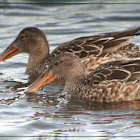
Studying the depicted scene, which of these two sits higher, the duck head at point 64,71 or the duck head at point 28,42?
the duck head at point 28,42

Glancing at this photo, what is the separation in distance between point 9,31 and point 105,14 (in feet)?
11.1

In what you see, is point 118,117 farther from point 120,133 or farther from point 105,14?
point 105,14

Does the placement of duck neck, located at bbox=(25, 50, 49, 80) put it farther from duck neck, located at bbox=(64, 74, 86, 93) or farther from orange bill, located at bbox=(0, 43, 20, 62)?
duck neck, located at bbox=(64, 74, 86, 93)

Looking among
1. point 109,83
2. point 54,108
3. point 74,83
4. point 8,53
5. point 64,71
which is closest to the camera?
point 54,108

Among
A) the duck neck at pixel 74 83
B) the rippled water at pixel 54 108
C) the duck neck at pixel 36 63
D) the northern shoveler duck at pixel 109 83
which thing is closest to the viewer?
the rippled water at pixel 54 108

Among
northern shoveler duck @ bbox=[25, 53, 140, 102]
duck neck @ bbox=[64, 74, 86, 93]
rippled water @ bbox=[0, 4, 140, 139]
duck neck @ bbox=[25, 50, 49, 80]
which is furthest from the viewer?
duck neck @ bbox=[25, 50, 49, 80]

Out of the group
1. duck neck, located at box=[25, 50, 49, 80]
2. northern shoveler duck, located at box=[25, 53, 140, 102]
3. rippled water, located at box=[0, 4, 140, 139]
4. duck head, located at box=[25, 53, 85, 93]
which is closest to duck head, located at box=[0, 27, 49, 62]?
duck neck, located at box=[25, 50, 49, 80]

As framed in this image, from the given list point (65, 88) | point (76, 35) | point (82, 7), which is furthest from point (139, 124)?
point (82, 7)

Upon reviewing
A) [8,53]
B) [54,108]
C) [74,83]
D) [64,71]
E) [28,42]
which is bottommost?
[54,108]

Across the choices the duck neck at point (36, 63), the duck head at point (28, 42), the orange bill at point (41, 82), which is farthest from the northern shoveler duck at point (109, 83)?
the duck head at point (28, 42)

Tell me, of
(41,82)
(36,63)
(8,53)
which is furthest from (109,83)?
(8,53)

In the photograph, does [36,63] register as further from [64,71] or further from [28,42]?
[64,71]

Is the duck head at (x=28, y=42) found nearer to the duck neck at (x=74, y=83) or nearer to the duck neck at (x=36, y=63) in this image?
the duck neck at (x=36, y=63)

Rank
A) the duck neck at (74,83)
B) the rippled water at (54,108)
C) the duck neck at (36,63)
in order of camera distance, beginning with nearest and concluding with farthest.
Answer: the rippled water at (54,108) → the duck neck at (74,83) → the duck neck at (36,63)
